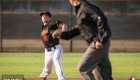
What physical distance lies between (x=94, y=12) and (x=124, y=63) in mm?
8651

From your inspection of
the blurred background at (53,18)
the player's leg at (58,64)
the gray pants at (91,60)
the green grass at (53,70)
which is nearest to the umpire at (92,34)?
the gray pants at (91,60)

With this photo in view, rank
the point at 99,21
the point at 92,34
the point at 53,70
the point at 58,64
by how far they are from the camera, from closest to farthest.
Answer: the point at 99,21
the point at 92,34
the point at 58,64
the point at 53,70

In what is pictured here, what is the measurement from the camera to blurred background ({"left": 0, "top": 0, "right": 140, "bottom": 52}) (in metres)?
22.4

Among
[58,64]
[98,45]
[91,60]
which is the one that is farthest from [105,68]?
[58,64]

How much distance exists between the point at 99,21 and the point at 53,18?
1483cm

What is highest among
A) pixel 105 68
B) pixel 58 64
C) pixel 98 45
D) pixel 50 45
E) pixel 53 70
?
pixel 98 45

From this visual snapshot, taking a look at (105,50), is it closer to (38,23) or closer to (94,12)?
(94,12)

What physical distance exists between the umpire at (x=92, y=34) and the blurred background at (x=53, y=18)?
46.6 ft

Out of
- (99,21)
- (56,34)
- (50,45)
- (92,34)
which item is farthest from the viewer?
(50,45)

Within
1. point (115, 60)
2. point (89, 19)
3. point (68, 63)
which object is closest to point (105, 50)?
point (89, 19)

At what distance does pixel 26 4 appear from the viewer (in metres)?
22.8

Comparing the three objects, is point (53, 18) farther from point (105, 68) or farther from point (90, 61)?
point (90, 61)

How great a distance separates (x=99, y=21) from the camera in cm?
771

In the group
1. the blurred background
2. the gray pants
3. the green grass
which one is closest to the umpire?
the gray pants
